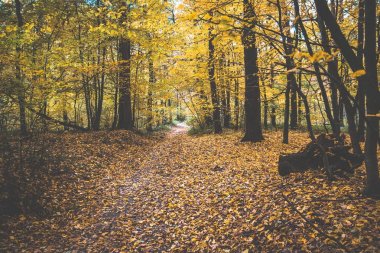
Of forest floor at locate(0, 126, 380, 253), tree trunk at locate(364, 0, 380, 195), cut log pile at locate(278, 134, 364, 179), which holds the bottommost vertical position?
forest floor at locate(0, 126, 380, 253)

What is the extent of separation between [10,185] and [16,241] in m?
1.37

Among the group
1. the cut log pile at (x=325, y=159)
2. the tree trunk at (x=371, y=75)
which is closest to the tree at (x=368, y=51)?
the tree trunk at (x=371, y=75)

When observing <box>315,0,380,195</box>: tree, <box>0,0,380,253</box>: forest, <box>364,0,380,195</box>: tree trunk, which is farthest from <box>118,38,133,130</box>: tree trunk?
<box>364,0,380,195</box>: tree trunk

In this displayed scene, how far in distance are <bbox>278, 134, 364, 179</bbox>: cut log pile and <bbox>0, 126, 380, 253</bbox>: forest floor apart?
1.03 feet

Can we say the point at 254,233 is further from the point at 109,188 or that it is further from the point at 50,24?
the point at 50,24

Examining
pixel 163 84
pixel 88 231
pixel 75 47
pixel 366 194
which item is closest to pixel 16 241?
pixel 88 231

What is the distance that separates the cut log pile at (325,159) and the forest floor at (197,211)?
12.3 inches

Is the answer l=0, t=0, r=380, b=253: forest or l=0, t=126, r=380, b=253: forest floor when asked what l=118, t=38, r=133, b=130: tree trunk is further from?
l=0, t=126, r=380, b=253: forest floor

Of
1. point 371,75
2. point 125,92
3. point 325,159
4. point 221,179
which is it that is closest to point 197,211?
point 221,179

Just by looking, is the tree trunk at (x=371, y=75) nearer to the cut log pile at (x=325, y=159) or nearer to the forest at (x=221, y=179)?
the forest at (x=221, y=179)

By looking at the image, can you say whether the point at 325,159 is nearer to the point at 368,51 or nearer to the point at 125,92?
the point at 368,51

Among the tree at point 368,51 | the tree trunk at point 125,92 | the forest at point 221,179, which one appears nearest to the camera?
the tree at point 368,51

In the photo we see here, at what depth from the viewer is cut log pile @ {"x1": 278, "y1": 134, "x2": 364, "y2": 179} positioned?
652cm

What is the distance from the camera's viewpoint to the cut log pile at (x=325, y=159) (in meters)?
6.52
